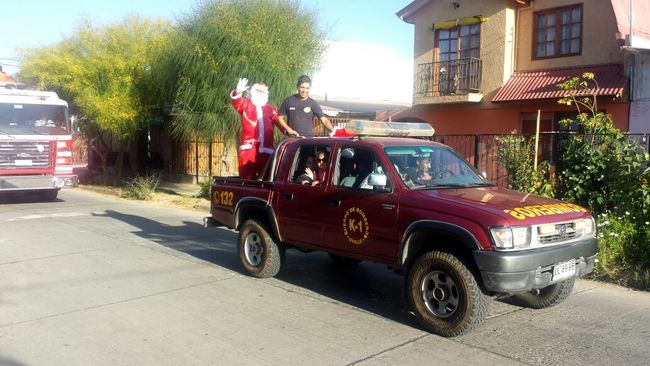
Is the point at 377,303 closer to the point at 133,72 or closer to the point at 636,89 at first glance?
the point at 636,89

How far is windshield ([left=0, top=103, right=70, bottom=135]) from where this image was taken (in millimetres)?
15117

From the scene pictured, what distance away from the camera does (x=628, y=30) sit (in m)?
15.3

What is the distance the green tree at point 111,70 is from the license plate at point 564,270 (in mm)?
15769

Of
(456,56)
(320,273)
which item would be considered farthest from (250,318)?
(456,56)

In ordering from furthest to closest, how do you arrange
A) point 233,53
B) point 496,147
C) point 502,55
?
1. point 502,55
2. point 233,53
3. point 496,147

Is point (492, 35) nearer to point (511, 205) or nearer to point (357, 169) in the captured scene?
Answer: point (357, 169)

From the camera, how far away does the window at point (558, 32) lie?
16.1m

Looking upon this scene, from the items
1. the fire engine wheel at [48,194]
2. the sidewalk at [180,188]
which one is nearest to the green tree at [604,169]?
the sidewalk at [180,188]

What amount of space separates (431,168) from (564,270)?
5.31 feet

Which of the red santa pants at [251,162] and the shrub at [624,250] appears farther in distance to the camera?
the red santa pants at [251,162]

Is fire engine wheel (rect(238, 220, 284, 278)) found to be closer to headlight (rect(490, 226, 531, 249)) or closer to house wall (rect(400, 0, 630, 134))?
headlight (rect(490, 226, 531, 249))

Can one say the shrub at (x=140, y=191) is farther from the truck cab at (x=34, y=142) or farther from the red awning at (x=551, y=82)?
the red awning at (x=551, y=82)

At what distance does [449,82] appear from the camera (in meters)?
18.8

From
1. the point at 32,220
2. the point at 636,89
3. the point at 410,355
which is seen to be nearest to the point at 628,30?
the point at 636,89
